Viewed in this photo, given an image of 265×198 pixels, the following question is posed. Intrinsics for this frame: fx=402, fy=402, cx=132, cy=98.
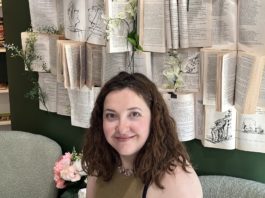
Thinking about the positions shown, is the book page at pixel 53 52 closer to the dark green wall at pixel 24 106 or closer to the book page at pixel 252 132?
the dark green wall at pixel 24 106

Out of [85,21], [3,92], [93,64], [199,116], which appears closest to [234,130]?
[199,116]

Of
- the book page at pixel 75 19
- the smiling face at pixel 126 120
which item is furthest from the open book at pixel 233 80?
the book page at pixel 75 19

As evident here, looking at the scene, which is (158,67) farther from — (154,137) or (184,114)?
(154,137)

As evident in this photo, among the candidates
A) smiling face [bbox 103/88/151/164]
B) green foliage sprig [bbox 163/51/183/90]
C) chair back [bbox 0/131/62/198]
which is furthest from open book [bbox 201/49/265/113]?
chair back [bbox 0/131/62/198]

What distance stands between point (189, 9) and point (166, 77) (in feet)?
0.94

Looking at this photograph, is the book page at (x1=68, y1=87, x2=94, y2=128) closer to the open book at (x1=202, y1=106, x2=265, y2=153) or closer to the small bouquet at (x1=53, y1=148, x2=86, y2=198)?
the small bouquet at (x1=53, y1=148, x2=86, y2=198)

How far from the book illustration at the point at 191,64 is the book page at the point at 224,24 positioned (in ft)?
0.31

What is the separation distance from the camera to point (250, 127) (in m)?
1.51

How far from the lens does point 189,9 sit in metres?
1.48

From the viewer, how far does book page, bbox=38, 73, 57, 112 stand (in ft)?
6.86

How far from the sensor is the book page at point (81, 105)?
74.0 inches

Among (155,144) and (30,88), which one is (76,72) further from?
(155,144)

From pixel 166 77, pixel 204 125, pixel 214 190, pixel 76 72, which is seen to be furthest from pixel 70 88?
pixel 214 190

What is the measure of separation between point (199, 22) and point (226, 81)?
24cm
